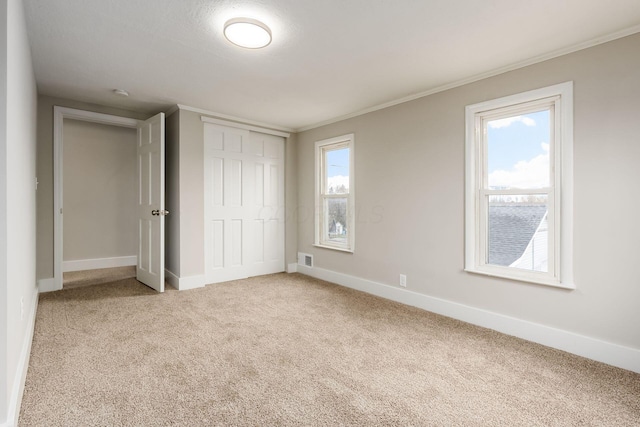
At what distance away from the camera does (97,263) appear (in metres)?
5.50

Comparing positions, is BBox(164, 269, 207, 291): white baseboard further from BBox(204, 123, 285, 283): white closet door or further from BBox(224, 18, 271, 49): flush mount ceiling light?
BBox(224, 18, 271, 49): flush mount ceiling light

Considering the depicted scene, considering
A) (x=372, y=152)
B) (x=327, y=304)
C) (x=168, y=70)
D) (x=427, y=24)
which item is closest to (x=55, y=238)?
(x=168, y=70)

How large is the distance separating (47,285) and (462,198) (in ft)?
15.7

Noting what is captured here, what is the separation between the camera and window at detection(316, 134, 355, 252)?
4398 millimetres

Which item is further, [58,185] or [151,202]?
[151,202]

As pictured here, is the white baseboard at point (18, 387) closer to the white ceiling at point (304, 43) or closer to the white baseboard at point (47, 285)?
the white baseboard at point (47, 285)

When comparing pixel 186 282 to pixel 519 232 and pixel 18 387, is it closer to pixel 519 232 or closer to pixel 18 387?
pixel 18 387

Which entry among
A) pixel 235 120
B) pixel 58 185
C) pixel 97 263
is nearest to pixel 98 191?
pixel 97 263

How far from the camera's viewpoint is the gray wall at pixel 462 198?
2264 millimetres

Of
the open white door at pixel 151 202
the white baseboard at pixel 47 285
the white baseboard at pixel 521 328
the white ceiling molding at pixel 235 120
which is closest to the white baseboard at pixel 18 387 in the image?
the open white door at pixel 151 202

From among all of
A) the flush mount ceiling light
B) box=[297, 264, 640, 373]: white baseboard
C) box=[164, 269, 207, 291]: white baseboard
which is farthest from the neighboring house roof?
box=[164, 269, 207, 291]: white baseboard

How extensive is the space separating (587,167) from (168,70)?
11.8ft

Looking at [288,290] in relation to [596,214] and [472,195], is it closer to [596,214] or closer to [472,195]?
[472,195]

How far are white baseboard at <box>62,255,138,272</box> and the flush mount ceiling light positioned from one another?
4382mm
